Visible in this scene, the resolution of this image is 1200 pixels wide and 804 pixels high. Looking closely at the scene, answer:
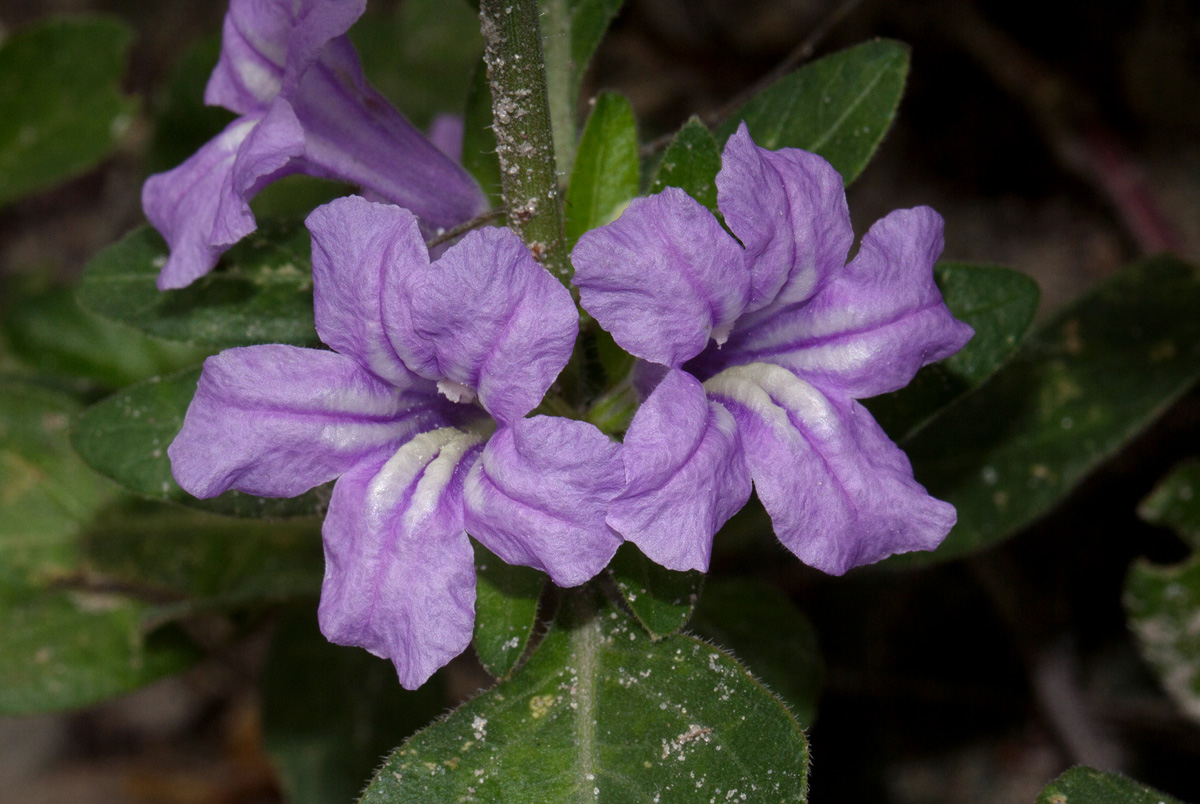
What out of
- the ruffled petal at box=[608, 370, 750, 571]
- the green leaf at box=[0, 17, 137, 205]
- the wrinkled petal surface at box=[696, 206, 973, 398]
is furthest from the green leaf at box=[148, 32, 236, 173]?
the ruffled petal at box=[608, 370, 750, 571]

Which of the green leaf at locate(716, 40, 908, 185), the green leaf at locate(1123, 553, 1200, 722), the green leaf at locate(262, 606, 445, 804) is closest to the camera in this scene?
the green leaf at locate(716, 40, 908, 185)

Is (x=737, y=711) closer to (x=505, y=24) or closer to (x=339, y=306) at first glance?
(x=339, y=306)

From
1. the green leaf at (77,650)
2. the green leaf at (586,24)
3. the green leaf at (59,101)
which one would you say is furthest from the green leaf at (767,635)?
the green leaf at (59,101)

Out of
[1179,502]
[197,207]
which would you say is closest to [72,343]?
[197,207]

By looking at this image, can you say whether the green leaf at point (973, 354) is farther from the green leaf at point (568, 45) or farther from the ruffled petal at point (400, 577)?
the ruffled petal at point (400, 577)

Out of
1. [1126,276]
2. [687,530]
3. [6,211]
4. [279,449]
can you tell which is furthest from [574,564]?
[6,211]

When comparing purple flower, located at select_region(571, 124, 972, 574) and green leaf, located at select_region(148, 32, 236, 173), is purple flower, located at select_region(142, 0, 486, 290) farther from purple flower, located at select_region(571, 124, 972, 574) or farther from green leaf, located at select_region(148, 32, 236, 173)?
green leaf, located at select_region(148, 32, 236, 173)

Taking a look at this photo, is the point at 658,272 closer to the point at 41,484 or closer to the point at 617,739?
the point at 617,739

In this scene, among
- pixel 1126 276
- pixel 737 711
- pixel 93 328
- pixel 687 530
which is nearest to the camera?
pixel 687 530
